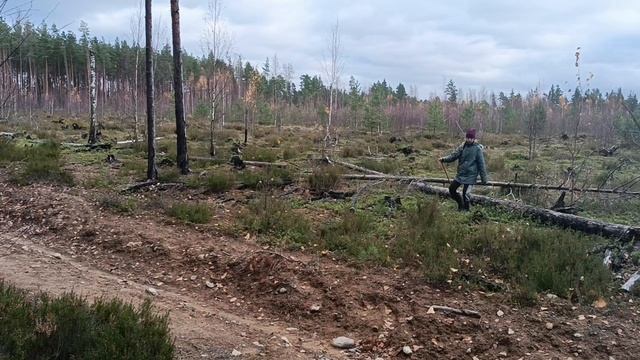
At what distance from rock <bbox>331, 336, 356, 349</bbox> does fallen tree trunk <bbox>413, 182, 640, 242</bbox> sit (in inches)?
204

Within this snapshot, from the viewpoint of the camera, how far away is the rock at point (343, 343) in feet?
16.6

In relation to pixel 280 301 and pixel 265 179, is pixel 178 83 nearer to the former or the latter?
pixel 265 179

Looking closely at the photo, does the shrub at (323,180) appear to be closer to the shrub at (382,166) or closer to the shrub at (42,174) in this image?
the shrub at (382,166)

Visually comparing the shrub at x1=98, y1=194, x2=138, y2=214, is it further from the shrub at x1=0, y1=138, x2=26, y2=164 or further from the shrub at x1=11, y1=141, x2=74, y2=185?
the shrub at x1=0, y1=138, x2=26, y2=164

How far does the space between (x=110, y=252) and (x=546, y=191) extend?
909 centimetres

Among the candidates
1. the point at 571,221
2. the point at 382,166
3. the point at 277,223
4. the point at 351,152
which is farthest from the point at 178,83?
the point at 571,221

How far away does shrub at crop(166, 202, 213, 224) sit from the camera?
8695 millimetres

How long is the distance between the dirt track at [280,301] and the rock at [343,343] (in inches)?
3.3

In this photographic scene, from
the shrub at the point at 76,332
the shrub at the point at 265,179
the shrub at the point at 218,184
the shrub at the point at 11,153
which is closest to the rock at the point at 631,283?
the shrub at the point at 76,332

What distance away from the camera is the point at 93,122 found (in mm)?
→ 19438

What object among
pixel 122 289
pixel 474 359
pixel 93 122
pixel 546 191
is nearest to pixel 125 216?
pixel 122 289

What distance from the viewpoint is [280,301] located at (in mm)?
5996

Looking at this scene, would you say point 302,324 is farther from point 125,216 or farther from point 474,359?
point 125,216

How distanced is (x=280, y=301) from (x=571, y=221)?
5549 mm
